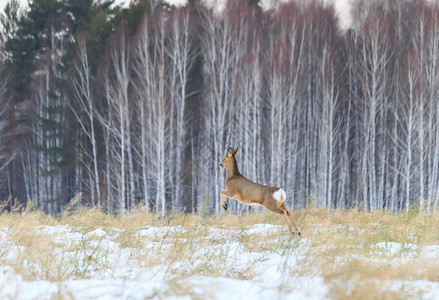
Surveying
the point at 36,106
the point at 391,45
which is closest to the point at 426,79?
the point at 391,45

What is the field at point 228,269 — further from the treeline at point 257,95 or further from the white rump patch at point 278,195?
the treeline at point 257,95

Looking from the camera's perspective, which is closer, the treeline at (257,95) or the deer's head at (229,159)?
the deer's head at (229,159)

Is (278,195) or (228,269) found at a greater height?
(278,195)

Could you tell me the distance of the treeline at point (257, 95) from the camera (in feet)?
68.8

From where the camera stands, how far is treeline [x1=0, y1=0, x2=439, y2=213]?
21.0 metres

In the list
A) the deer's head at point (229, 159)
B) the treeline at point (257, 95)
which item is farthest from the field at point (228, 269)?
the treeline at point (257, 95)

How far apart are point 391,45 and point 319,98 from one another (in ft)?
14.0

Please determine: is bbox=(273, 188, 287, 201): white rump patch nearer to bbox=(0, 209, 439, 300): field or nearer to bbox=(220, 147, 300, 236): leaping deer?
bbox=(220, 147, 300, 236): leaping deer

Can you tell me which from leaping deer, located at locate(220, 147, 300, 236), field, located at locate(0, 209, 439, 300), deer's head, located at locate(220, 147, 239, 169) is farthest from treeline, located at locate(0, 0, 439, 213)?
field, located at locate(0, 209, 439, 300)

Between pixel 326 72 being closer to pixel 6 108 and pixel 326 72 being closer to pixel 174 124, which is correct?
pixel 174 124

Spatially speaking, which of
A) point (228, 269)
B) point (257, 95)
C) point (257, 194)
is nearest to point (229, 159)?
point (257, 194)

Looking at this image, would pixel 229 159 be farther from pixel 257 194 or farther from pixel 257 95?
pixel 257 95

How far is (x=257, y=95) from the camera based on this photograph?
21.4 meters

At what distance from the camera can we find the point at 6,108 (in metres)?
28.2
